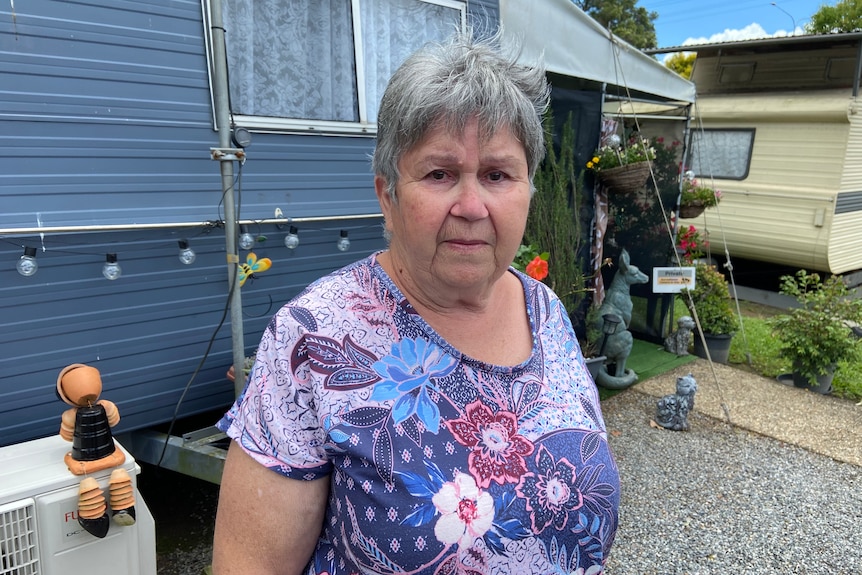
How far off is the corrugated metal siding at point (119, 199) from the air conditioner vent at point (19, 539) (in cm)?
95

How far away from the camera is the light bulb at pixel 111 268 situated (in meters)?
3.15

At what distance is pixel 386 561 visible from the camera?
3.58 feet

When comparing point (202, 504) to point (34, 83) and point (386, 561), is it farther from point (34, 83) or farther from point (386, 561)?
point (386, 561)

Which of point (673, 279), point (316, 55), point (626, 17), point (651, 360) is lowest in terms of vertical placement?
point (651, 360)

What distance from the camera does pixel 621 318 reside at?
19.1ft

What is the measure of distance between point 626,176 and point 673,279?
140cm

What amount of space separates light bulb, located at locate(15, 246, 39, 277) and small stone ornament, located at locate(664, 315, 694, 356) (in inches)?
248

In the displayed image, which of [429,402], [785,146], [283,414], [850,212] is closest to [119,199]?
[283,414]

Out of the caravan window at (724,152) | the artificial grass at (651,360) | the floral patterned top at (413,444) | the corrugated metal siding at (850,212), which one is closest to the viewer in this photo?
the floral patterned top at (413,444)

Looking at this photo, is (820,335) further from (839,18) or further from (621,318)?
(839,18)

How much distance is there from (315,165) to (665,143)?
15.9 feet

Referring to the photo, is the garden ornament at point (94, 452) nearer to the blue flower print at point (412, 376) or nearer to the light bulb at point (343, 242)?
the blue flower print at point (412, 376)

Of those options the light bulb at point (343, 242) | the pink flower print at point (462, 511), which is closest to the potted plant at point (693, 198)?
the light bulb at point (343, 242)

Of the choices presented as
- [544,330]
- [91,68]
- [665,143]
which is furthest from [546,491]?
[665,143]
